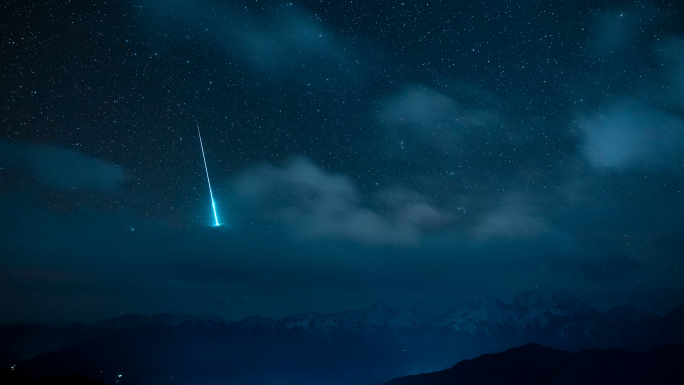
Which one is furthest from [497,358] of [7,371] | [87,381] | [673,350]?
[7,371]

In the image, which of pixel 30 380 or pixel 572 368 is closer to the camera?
pixel 30 380

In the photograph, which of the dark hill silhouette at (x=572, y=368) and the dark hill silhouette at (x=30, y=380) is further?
the dark hill silhouette at (x=572, y=368)

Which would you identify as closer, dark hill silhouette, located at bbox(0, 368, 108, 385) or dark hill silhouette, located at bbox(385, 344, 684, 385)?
dark hill silhouette, located at bbox(0, 368, 108, 385)

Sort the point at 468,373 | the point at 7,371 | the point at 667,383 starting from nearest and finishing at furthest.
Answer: the point at 7,371 → the point at 667,383 → the point at 468,373

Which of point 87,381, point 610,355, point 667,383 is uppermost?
point 87,381

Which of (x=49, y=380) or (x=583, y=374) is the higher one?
(x=49, y=380)

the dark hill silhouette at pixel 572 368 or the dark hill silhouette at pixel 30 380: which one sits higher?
the dark hill silhouette at pixel 30 380

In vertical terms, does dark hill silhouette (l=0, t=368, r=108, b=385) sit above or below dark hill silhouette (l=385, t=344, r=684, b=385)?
above

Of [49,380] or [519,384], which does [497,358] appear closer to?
[519,384]

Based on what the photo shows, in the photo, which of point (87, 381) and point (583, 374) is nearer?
point (87, 381)

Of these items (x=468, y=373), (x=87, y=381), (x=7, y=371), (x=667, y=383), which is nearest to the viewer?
(x=7, y=371)

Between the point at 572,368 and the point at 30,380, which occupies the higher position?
the point at 30,380
